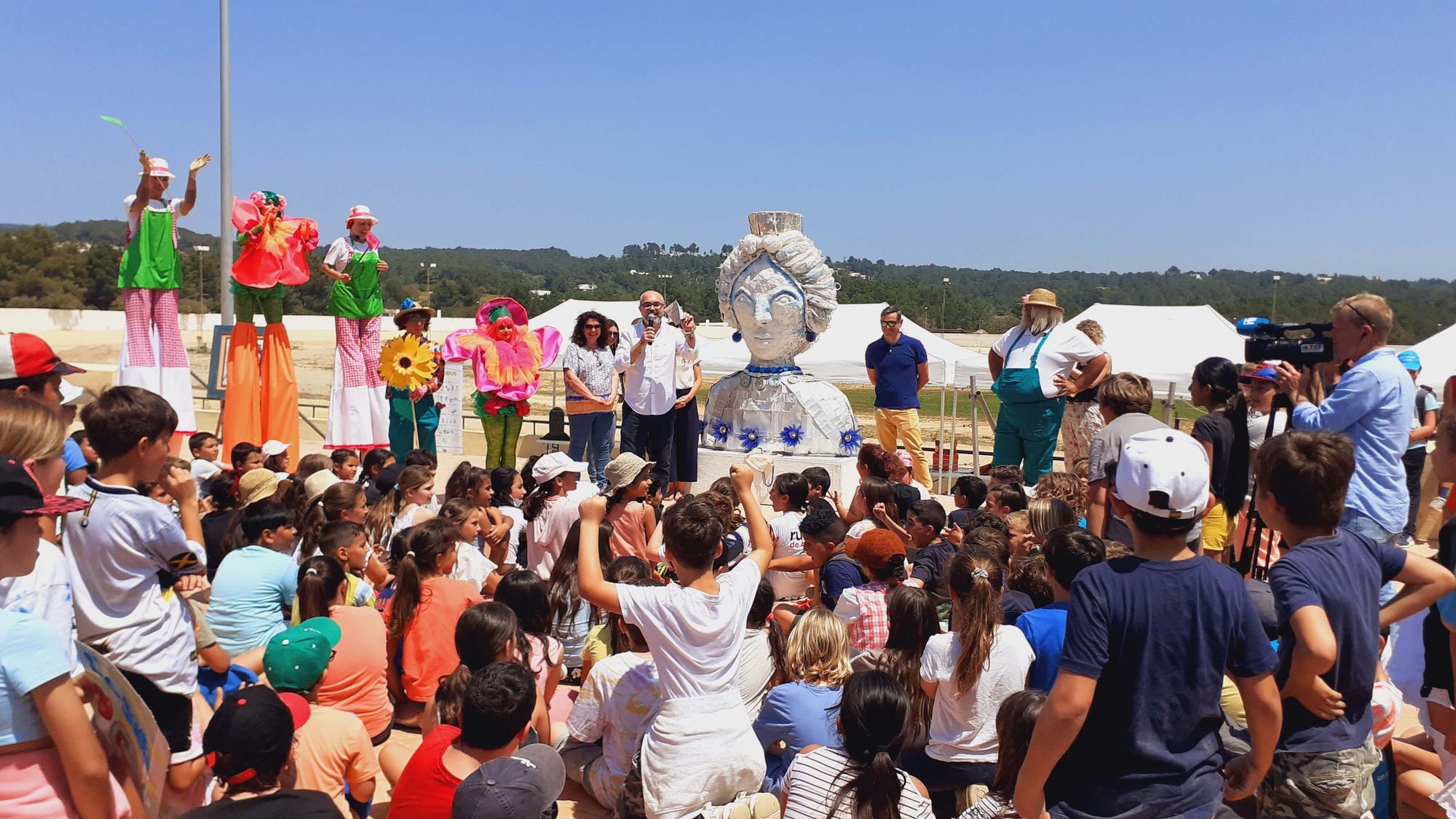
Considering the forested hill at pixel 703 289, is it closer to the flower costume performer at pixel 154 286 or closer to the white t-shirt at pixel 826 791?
the flower costume performer at pixel 154 286

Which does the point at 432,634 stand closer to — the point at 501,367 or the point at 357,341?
the point at 501,367

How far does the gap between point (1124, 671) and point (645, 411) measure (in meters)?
7.05

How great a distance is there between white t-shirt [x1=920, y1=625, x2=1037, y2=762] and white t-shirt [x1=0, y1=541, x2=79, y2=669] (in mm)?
2448

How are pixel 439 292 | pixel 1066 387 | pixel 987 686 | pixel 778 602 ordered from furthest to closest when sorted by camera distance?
pixel 439 292 < pixel 1066 387 < pixel 778 602 < pixel 987 686

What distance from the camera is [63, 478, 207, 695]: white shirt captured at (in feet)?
9.42

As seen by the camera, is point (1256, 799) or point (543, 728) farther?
point (543, 728)

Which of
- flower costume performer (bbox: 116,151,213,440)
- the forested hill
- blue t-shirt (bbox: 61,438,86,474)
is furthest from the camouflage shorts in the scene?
the forested hill

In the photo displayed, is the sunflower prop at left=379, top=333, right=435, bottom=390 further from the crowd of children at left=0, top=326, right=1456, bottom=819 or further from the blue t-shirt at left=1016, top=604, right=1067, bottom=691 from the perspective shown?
the blue t-shirt at left=1016, top=604, right=1067, bottom=691

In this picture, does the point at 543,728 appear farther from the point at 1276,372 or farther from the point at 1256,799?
the point at 1276,372

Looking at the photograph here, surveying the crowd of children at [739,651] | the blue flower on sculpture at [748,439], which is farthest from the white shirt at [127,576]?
the blue flower on sculpture at [748,439]

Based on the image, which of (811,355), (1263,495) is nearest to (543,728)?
(1263,495)

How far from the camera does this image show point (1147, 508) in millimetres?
2375

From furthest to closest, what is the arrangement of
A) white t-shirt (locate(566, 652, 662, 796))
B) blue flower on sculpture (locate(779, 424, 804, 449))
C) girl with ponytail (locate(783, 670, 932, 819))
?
blue flower on sculpture (locate(779, 424, 804, 449)) < white t-shirt (locate(566, 652, 662, 796)) < girl with ponytail (locate(783, 670, 932, 819))

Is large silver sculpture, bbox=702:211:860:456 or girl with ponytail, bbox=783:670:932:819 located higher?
large silver sculpture, bbox=702:211:860:456
